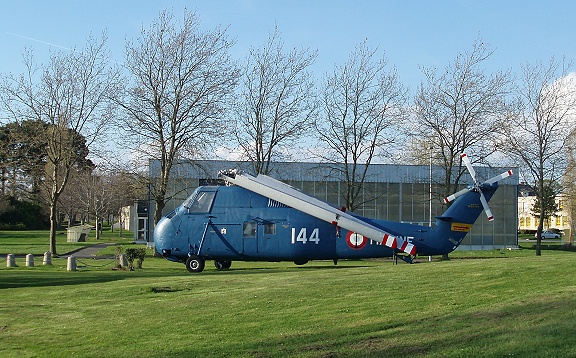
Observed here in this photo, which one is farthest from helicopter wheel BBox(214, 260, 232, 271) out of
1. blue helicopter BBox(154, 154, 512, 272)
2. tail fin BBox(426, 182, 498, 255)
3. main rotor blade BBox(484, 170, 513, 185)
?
main rotor blade BBox(484, 170, 513, 185)

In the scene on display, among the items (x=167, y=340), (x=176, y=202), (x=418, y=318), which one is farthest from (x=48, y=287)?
(x=176, y=202)

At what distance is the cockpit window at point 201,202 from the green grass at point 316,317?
315 inches

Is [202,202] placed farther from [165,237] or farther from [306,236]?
Result: [306,236]

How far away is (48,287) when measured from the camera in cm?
1777

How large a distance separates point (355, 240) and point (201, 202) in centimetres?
612

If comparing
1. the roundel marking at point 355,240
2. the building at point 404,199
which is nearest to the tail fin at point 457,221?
the roundel marking at point 355,240

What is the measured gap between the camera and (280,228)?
23.9 meters

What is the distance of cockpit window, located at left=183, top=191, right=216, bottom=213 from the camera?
24.4m

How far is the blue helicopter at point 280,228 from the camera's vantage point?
23578 millimetres

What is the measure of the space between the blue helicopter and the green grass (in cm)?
702

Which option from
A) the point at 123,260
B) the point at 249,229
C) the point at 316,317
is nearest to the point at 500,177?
the point at 249,229

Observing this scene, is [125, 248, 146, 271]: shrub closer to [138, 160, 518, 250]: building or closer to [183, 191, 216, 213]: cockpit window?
[183, 191, 216, 213]: cockpit window

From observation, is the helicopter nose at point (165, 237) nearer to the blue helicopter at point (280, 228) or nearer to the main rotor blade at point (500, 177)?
the blue helicopter at point (280, 228)

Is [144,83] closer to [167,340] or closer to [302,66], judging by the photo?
[302,66]
